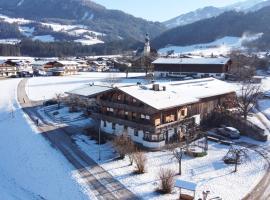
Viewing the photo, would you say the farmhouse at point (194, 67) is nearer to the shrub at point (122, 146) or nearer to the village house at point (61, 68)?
the village house at point (61, 68)

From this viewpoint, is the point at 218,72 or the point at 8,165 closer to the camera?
the point at 8,165

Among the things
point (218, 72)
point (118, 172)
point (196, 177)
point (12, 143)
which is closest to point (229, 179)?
point (196, 177)

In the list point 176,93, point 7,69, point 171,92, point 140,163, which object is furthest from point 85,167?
point 7,69

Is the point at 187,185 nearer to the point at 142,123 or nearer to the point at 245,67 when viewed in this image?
the point at 142,123

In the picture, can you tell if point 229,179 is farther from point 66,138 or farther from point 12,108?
point 12,108

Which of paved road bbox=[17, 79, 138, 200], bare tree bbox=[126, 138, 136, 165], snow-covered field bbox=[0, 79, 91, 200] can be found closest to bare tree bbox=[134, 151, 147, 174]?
bare tree bbox=[126, 138, 136, 165]

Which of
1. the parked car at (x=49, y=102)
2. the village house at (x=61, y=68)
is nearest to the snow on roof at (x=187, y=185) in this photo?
the parked car at (x=49, y=102)
